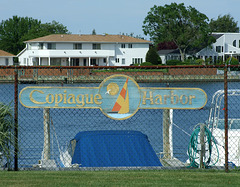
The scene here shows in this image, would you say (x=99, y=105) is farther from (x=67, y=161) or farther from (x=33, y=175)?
(x=67, y=161)

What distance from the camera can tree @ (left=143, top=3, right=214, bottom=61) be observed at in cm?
8406

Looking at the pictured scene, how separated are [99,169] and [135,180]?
1332 millimetres

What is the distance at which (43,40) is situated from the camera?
77250 millimetres

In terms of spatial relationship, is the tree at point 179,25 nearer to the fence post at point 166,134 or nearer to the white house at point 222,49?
the white house at point 222,49

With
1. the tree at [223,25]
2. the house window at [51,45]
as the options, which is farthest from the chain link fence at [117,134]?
the tree at [223,25]

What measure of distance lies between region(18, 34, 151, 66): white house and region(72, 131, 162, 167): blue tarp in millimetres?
63373

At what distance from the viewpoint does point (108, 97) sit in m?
9.49

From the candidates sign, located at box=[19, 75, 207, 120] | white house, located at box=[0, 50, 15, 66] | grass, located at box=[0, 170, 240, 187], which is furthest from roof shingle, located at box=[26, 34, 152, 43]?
grass, located at box=[0, 170, 240, 187]

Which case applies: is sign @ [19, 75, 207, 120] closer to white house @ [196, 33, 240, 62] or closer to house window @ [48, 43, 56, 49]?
house window @ [48, 43, 56, 49]

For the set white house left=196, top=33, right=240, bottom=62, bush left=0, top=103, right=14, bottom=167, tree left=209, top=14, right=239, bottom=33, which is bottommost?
bush left=0, top=103, right=14, bottom=167

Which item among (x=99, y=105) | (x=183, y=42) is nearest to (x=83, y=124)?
(x=99, y=105)

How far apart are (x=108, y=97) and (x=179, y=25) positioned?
77.5 m

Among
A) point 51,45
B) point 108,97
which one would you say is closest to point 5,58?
point 51,45

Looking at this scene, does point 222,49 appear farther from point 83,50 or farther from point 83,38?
point 83,50
